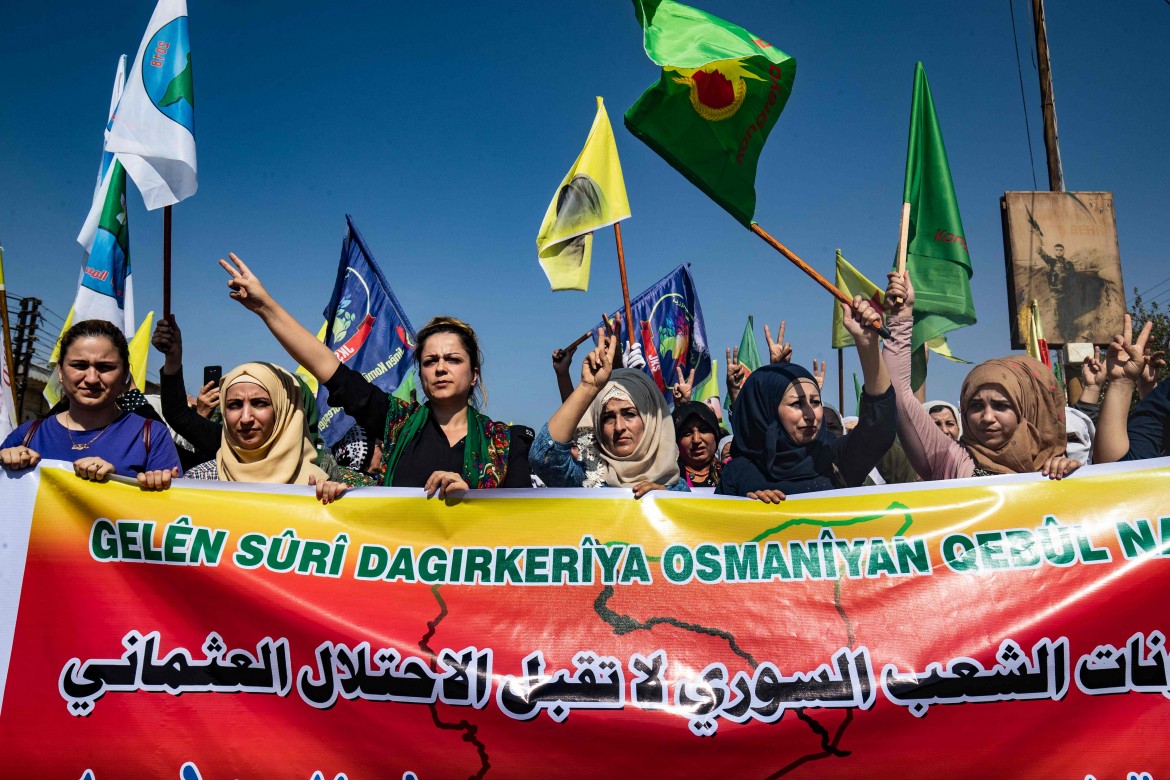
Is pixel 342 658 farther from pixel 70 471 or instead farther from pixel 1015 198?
pixel 1015 198

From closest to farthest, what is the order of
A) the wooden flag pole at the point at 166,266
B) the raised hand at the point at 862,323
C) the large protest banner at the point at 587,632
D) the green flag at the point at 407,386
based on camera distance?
1. the large protest banner at the point at 587,632
2. the raised hand at the point at 862,323
3. the wooden flag pole at the point at 166,266
4. the green flag at the point at 407,386

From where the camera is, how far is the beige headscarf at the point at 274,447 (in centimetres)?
303

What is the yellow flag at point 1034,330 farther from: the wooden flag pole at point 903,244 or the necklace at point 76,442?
the necklace at point 76,442

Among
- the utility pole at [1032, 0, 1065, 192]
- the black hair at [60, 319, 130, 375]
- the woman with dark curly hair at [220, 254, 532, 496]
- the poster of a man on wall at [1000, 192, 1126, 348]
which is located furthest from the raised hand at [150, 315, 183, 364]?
the utility pole at [1032, 0, 1065, 192]

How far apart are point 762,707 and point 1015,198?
6799mm

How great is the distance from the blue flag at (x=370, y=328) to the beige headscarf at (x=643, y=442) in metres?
3.77

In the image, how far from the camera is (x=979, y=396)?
3.23m

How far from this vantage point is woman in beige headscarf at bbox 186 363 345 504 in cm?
303

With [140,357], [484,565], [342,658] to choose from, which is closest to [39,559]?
[342,658]

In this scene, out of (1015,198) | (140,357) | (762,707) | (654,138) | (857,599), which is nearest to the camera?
(762,707)

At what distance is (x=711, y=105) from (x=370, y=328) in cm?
413

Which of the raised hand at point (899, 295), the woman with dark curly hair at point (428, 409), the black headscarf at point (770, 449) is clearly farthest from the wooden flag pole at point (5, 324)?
the raised hand at point (899, 295)

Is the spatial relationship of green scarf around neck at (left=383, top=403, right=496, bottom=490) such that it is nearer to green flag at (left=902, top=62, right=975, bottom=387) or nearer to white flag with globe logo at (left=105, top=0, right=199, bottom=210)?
white flag with globe logo at (left=105, top=0, right=199, bottom=210)

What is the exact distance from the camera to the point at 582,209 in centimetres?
550
